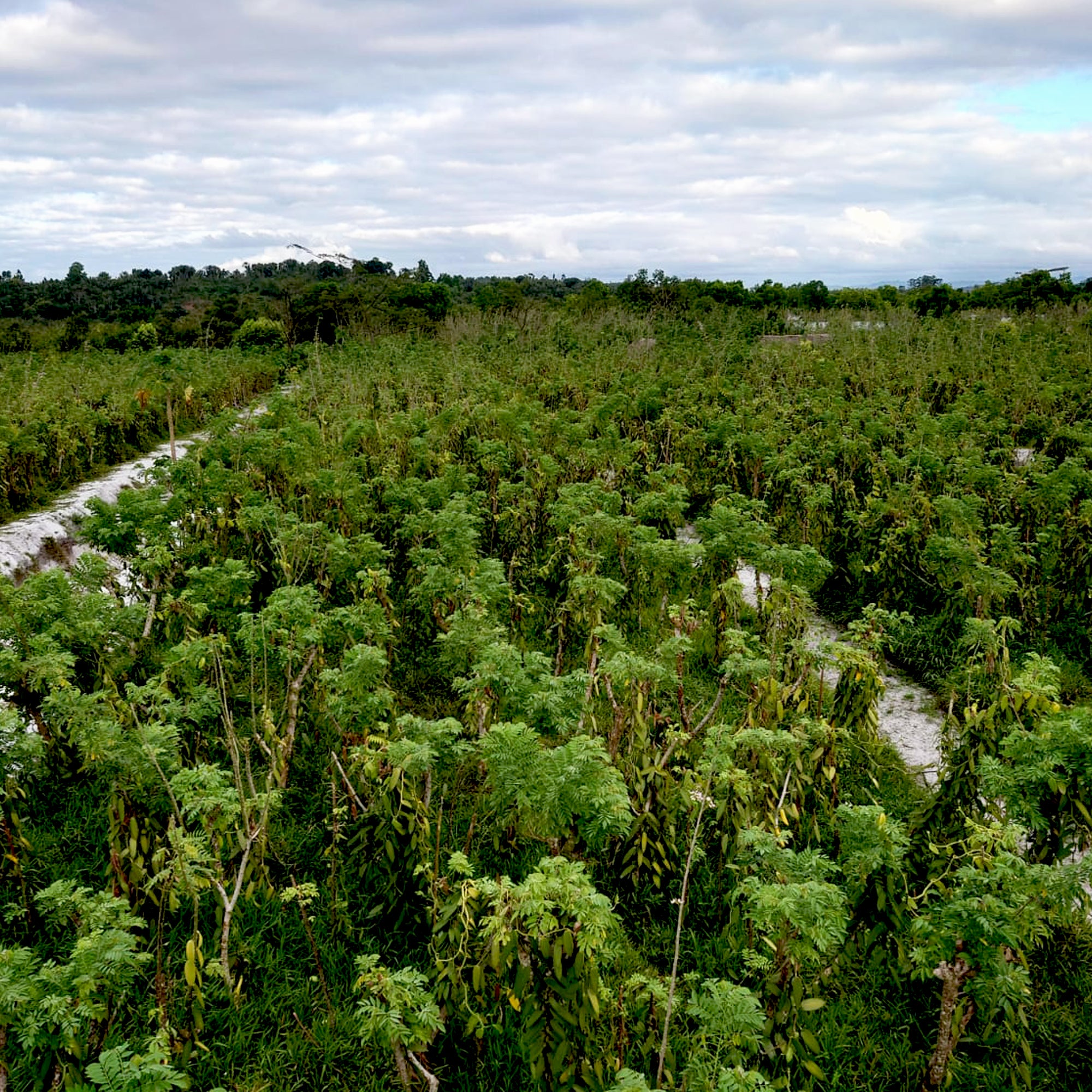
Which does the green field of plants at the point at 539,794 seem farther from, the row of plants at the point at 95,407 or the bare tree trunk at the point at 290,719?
the row of plants at the point at 95,407

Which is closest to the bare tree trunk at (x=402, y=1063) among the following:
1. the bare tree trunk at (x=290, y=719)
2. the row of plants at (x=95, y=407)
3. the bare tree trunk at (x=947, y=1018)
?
the bare tree trunk at (x=290, y=719)

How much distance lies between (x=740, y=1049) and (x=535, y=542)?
569cm

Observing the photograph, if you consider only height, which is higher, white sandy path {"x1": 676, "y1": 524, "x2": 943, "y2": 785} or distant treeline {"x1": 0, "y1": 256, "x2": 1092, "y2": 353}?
distant treeline {"x1": 0, "y1": 256, "x2": 1092, "y2": 353}

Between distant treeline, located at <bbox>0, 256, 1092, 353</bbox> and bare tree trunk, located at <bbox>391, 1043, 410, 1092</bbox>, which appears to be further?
distant treeline, located at <bbox>0, 256, 1092, 353</bbox>

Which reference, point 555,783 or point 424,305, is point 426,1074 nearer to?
point 555,783

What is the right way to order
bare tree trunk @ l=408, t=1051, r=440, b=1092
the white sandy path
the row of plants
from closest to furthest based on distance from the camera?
bare tree trunk @ l=408, t=1051, r=440, b=1092
the white sandy path
the row of plants

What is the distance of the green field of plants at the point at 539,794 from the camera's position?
274 cm

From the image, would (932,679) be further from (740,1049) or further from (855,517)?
(740,1049)

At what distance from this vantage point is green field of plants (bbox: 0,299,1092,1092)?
274 cm

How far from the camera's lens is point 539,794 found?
310 centimetres

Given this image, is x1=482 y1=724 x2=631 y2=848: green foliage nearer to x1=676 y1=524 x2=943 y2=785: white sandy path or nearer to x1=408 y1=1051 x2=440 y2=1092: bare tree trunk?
x1=408 y1=1051 x2=440 y2=1092: bare tree trunk

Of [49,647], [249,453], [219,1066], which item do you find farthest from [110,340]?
[219,1066]

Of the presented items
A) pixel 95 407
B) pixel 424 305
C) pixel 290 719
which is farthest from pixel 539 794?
pixel 424 305

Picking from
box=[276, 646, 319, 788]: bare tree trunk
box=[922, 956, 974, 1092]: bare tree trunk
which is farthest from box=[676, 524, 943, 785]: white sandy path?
box=[276, 646, 319, 788]: bare tree trunk
